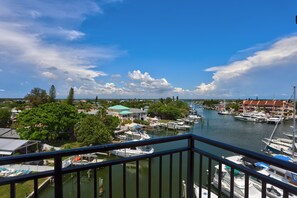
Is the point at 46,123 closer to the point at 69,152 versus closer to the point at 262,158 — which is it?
the point at 69,152

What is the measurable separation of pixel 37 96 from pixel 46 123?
77.1ft

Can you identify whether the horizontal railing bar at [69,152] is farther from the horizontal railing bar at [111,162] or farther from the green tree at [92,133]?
the green tree at [92,133]

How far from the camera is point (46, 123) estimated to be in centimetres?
1614

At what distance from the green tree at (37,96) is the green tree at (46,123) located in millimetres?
20189

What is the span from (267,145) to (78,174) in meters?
18.1

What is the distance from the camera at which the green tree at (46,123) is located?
15.6 meters

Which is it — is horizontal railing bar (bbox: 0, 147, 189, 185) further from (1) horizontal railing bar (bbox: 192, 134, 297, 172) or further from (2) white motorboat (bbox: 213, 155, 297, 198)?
(2) white motorboat (bbox: 213, 155, 297, 198)

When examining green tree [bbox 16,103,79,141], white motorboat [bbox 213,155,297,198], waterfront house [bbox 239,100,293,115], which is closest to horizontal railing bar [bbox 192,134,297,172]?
white motorboat [bbox 213,155,297,198]

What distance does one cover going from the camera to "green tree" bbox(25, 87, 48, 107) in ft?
117

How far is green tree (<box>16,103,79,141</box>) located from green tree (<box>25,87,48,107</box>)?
66.2 feet

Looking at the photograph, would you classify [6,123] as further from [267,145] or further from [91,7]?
[267,145]

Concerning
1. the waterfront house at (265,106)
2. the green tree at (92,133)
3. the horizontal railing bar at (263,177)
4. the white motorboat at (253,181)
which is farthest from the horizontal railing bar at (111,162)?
the waterfront house at (265,106)

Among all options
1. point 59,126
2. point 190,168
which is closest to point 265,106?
point 59,126

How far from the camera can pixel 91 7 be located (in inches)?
202
